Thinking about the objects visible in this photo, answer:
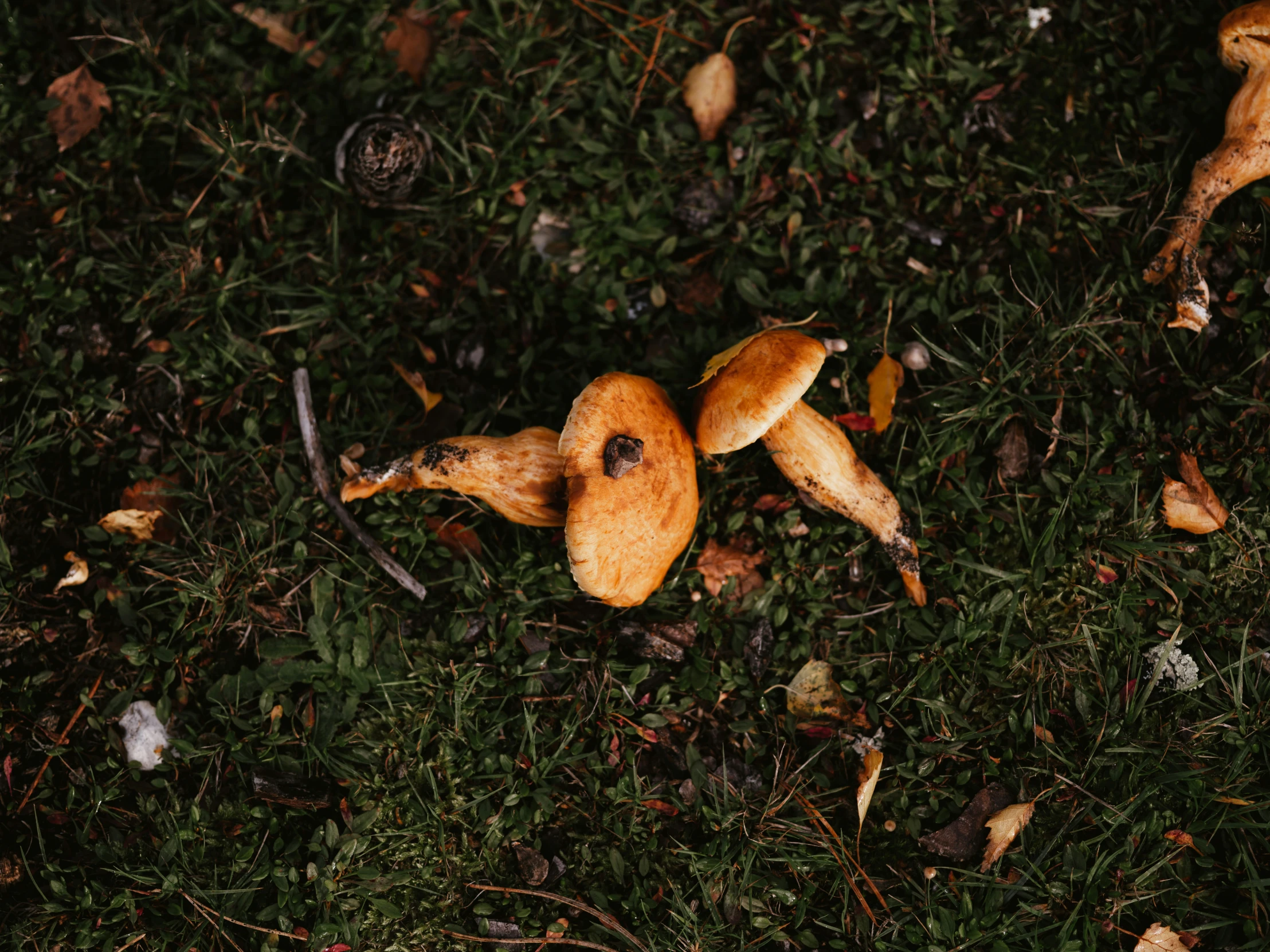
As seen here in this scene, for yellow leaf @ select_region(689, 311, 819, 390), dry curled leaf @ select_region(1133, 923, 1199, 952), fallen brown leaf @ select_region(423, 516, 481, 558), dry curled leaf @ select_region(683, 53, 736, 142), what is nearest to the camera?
yellow leaf @ select_region(689, 311, 819, 390)

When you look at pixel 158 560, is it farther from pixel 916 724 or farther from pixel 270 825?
pixel 916 724

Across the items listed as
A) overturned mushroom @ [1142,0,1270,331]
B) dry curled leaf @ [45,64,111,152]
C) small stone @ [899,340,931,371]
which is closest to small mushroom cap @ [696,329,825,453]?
small stone @ [899,340,931,371]

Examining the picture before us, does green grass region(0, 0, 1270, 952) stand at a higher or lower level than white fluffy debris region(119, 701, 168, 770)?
higher

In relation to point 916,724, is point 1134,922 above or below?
below

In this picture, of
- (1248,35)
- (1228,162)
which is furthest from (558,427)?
(1248,35)

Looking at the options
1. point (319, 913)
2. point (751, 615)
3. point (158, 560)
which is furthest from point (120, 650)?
point (751, 615)

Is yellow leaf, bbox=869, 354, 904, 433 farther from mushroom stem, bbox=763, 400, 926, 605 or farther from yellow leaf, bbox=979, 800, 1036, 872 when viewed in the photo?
yellow leaf, bbox=979, 800, 1036, 872
